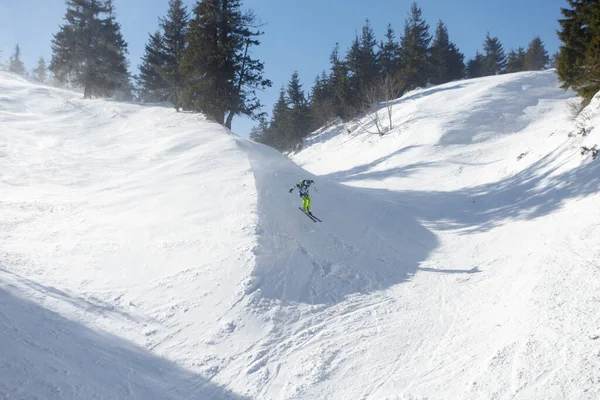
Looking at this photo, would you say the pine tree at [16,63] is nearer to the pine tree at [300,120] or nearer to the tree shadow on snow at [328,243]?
the pine tree at [300,120]

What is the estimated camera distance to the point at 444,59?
5091cm

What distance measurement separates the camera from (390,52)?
50906 millimetres

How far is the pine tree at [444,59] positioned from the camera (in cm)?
4841

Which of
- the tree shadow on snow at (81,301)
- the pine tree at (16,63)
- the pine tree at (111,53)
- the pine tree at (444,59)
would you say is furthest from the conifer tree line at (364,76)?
the pine tree at (16,63)

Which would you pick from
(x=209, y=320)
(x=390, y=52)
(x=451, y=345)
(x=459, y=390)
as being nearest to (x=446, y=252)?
(x=451, y=345)

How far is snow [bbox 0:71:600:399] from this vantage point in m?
5.19

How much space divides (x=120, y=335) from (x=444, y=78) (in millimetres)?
55471

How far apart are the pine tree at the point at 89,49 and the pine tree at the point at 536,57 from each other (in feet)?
191

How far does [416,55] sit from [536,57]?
29873 millimetres

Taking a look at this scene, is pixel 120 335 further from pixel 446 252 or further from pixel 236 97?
pixel 236 97

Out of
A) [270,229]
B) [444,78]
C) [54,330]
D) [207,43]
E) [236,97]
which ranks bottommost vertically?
[54,330]

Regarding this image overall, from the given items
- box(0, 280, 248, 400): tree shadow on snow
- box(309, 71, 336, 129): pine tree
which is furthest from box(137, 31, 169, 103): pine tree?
box(0, 280, 248, 400): tree shadow on snow

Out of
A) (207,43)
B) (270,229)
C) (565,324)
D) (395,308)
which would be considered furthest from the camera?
(207,43)

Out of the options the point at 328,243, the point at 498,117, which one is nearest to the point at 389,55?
the point at 498,117
